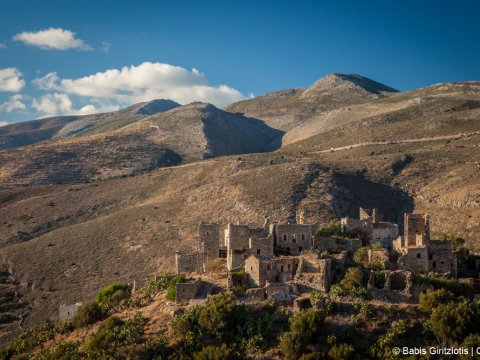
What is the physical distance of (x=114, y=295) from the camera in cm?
4016

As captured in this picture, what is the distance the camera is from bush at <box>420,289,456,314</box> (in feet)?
98.8

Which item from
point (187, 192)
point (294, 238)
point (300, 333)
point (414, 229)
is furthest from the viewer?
point (187, 192)

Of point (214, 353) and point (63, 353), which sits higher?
point (214, 353)

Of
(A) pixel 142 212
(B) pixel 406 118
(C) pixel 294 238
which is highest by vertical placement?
(B) pixel 406 118

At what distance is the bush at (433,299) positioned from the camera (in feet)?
98.8

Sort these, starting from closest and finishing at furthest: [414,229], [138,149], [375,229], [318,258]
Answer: [318,258] < [414,229] < [375,229] < [138,149]

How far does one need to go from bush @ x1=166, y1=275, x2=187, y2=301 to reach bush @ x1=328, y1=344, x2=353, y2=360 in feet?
34.4

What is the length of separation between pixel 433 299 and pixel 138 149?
114m

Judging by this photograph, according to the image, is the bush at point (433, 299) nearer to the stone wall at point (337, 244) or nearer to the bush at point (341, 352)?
the bush at point (341, 352)

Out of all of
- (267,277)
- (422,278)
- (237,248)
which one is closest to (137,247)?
(237,248)

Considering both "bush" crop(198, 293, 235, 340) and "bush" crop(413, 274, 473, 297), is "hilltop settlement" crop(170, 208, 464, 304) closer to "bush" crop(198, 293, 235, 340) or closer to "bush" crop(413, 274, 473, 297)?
"bush" crop(413, 274, 473, 297)

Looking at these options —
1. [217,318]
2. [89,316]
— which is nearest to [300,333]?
[217,318]

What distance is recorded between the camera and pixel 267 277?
3434 centimetres

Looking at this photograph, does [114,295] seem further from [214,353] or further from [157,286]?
[214,353]
